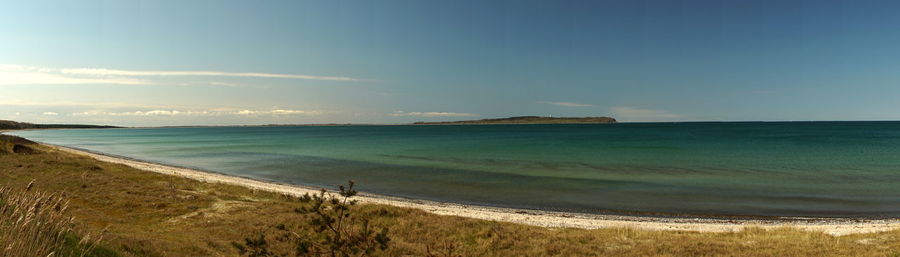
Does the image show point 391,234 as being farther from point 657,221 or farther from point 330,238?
point 657,221

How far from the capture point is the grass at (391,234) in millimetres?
11055

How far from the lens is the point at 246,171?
1727 inches

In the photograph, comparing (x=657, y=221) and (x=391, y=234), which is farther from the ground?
(x=391, y=234)

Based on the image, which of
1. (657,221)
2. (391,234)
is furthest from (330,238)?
(657,221)

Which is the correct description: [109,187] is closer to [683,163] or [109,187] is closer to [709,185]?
[709,185]

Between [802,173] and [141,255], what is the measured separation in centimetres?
4915

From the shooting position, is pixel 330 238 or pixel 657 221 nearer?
pixel 330 238

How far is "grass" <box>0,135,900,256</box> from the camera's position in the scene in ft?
36.3

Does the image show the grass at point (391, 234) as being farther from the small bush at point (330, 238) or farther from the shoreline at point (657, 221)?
the shoreline at point (657, 221)

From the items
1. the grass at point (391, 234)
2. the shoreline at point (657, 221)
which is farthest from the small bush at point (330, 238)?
the shoreline at point (657, 221)

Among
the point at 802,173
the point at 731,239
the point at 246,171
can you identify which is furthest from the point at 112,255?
the point at 802,173

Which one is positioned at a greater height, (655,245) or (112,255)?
(112,255)

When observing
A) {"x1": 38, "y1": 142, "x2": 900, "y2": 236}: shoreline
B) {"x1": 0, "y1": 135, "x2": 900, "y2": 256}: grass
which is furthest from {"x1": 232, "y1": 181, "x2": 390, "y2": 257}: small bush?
{"x1": 38, "y1": 142, "x2": 900, "y2": 236}: shoreline

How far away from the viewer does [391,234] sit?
13.9m
